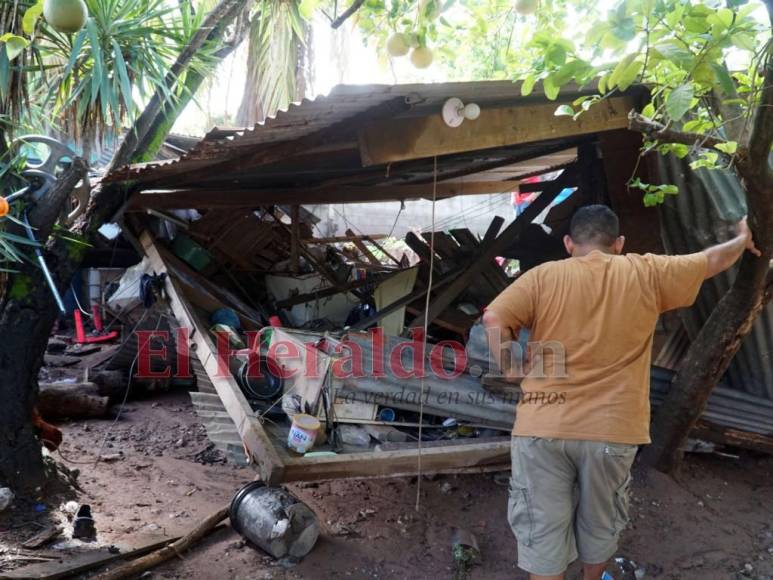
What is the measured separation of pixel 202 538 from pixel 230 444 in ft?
2.18

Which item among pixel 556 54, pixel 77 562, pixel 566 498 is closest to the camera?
pixel 556 54

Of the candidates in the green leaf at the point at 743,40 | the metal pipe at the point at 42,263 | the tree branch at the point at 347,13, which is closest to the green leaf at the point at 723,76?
the green leaf at the point at 743,40

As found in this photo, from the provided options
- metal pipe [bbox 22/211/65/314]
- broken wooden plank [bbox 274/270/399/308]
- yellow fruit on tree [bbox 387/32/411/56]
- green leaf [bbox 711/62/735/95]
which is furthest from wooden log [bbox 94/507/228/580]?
green leaf [bbox 711/62/735/95]

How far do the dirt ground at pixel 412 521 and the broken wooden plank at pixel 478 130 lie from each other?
2389mm

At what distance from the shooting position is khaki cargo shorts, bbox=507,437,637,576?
2.60 metres

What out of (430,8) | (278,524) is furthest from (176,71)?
(278,524)

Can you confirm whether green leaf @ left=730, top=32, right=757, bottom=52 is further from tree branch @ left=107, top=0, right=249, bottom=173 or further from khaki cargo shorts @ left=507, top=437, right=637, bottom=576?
tree branch @ left=107, top=0, right=249, bottom=173

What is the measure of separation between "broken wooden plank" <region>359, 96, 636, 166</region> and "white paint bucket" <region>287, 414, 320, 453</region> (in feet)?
5.32

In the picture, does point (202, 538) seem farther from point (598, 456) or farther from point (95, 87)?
point (95, 87)

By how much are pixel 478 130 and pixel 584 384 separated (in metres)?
1.86

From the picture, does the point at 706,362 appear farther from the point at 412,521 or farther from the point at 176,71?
the point at 176,71

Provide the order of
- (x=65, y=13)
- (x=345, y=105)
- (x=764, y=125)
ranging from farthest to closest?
(x=345, y=105)
(x=764, y=125)
(x=65, y=13)

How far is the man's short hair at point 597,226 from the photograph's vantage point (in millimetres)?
2744

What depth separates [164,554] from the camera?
142 inches
